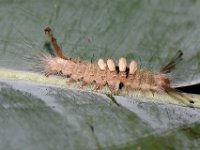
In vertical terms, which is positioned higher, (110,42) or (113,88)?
(110,42)

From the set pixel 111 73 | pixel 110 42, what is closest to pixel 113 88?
pixel 111 73

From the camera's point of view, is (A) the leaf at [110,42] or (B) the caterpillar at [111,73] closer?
(A) the leaf at [110,42]

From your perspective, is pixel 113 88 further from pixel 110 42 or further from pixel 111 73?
pixel 110 42

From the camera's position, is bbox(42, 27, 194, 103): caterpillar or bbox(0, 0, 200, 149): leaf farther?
bbox(42, 27, 194, 103): caterpillar

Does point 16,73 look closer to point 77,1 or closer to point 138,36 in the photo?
point 77,1

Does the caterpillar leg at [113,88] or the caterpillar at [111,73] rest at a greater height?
the caterpillar at [111,73]

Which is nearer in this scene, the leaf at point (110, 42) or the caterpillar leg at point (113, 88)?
the leaf at point (110, 42)

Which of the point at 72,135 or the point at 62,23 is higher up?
the point at 62,23

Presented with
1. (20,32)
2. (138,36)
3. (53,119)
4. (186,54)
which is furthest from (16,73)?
(186,54)
